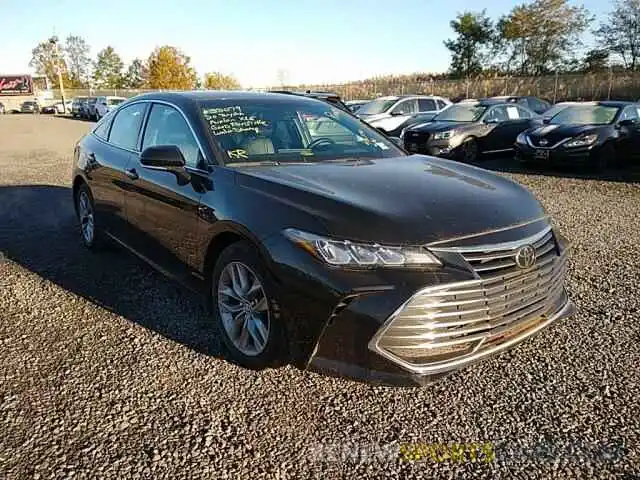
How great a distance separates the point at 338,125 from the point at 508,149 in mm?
10216

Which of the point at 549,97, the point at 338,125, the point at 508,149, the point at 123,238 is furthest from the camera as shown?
the point at 549,97

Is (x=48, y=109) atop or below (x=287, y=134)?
atop

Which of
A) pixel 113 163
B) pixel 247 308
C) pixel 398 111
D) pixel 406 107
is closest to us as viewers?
pixel 247 308

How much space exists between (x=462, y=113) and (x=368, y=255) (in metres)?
11.9

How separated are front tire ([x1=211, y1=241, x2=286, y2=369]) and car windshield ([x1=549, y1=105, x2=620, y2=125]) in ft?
34.7

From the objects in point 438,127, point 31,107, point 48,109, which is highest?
point 31,107

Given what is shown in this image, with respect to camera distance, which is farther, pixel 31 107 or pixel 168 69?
pixel 168 69

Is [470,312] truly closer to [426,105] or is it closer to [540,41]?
[426,105]

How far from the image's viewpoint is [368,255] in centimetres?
238

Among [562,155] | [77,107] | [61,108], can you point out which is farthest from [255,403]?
[61,108]

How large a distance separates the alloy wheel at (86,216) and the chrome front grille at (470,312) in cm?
395

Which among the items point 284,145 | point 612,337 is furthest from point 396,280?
point 612,337

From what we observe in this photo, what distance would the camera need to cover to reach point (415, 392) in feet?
9.23

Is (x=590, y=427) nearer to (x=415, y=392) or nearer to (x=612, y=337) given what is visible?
(x=415, y=392)
